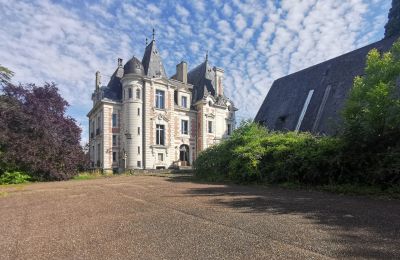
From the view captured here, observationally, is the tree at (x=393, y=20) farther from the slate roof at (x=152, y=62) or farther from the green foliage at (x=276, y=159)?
the slate roof at (x=152, y=62)

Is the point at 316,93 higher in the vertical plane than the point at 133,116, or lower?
higher

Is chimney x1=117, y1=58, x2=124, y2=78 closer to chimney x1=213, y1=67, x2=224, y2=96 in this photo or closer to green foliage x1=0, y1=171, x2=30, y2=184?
chimney x1=213, y1=67, x2=224, y2=96

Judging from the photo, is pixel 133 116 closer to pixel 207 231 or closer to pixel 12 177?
pixel 12 177

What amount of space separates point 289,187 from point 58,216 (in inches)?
246

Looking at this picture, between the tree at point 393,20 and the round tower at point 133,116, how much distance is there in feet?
73.1

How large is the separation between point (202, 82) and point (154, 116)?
7.08m

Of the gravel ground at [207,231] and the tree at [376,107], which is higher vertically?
the tree at [376,107]

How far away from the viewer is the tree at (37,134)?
1380cm

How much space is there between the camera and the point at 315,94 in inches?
764

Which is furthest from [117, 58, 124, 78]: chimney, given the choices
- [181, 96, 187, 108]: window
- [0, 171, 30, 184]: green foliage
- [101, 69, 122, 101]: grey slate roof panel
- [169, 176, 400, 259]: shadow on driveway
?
[169, 176, 400, 259]: shadow on driveway

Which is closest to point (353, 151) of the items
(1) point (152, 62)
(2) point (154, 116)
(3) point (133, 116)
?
(3) point (133, 116)

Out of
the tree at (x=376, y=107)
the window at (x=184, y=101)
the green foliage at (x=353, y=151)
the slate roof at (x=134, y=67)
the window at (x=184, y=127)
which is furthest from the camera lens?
the window at (x=184, y=101)

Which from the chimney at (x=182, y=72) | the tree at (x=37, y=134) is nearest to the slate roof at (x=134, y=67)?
the chimney at (x=182, y=72)

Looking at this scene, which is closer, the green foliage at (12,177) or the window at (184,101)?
the green foliage at (12,177)
